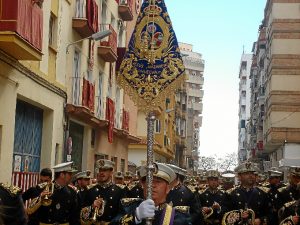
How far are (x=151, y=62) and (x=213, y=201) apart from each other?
6599 mm

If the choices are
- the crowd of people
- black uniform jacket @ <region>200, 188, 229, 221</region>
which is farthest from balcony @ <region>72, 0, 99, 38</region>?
black uniform jacket @ <region>200, 188, 229, 221</region>

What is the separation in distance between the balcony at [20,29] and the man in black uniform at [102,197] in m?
3.83

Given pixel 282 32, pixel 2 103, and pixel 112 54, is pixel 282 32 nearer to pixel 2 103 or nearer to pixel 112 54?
pixel 112 54

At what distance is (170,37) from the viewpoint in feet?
29.4

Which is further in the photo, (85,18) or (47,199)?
(85,18)

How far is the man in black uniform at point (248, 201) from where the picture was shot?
12766 millimetres

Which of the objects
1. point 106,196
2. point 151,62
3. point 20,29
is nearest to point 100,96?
point 20,29

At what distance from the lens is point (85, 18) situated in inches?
875

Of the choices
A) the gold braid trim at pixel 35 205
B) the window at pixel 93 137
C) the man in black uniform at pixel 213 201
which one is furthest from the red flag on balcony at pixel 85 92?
the gold braid trim at pixel 35 205

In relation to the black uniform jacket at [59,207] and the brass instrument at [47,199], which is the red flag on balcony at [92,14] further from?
the brass instrument at [47,199]

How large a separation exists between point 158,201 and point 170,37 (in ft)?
11.0

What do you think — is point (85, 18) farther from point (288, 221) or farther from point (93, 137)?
point (288, 221)

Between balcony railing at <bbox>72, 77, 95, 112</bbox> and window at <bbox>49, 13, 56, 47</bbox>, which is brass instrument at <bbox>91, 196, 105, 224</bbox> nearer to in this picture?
window at <bbox>49, 13, 56, 47</bbox>

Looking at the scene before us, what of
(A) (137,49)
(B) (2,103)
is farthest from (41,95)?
(A) (137,49)
